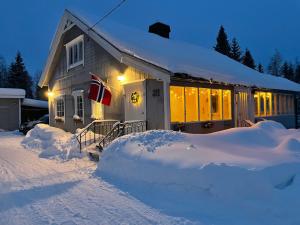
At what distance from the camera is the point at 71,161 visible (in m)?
9.09

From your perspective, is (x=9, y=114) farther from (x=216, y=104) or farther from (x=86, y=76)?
(x=216, y=104)

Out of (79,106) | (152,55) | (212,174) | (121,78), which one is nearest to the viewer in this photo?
(212,174)

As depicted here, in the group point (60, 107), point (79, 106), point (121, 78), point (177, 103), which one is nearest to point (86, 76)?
point (79, 106)

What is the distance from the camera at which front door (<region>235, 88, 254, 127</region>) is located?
41.8 feet

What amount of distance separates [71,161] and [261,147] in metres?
5.57

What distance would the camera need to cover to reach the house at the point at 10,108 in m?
23.9

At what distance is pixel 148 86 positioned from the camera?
33.5ft

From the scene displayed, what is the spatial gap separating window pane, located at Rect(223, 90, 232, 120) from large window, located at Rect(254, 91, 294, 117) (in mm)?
2591

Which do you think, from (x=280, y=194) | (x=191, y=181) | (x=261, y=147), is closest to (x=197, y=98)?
(x=261, y=147)

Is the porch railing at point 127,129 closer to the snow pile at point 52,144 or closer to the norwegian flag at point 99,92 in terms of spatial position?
the snow pile at point 52,144

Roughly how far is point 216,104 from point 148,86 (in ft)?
10.9

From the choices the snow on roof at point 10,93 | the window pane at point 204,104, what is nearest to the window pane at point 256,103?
the window pane at point 204,104

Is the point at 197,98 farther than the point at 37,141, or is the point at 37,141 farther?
the point at 37,141

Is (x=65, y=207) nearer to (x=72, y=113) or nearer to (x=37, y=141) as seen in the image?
(x=37, y=141)
